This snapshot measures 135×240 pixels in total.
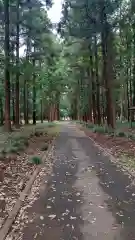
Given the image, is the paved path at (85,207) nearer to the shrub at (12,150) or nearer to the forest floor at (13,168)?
the forest floor at (13,168)

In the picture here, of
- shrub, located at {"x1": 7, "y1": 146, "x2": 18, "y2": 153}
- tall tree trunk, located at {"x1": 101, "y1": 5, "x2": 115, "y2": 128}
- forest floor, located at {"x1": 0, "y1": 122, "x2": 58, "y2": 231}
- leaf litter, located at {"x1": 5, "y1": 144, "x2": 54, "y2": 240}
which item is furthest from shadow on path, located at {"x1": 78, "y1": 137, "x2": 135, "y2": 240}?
tall tree trunk, located at {"x1": 101, "y1": 5, "x2": 115, "y2": 128}

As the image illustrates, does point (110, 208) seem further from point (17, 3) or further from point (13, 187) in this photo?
point (17, 3)

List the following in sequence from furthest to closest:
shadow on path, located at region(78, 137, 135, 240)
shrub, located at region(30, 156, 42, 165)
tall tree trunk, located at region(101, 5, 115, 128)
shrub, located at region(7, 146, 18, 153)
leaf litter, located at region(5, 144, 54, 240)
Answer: tall tree trunk, located at region(101, 5, 115, 128) < shrub, located at region(7, 146, 18, 153) < shrub, located at region(30, 156, 42, 165) < shadow on path, located at region(78, 137, 135, 240) < leaf litter, located at region(5, 144, 54, 240)

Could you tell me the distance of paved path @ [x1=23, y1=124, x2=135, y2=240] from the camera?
5228 mm

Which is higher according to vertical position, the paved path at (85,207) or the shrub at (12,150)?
the shrub at (12,150)

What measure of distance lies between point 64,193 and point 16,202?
1269 millimetres

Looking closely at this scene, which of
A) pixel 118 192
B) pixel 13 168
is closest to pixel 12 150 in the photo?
pixel 13 168

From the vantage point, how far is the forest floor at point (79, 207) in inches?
206

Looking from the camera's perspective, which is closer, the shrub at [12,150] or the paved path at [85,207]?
the paved path at [85,207]

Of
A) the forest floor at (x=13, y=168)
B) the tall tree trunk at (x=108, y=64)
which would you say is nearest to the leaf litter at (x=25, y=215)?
the forest floor at (x=13, y=168)

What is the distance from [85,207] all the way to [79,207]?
0.12 meters

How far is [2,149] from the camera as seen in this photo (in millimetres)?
12062

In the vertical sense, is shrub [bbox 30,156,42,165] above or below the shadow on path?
above

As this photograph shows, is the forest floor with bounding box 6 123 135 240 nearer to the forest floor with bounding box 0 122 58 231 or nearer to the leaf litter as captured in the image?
the leaf litter
